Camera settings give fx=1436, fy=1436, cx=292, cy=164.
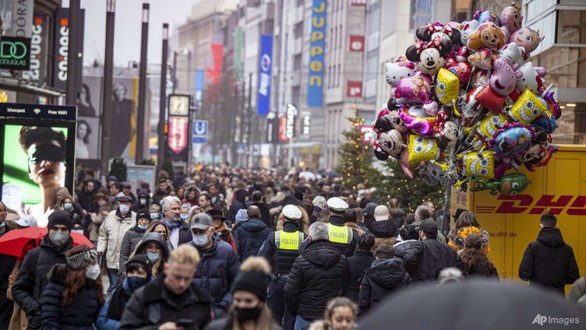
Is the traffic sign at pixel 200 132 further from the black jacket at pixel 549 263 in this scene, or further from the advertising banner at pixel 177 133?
the black jacket at pixel 549 263

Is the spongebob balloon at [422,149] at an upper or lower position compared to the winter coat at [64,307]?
upper

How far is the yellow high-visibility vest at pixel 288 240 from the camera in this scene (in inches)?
591

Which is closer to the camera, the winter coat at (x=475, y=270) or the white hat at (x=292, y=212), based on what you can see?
the winter coat at (x=475, y=270)

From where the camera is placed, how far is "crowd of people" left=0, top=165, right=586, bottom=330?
8.33 m

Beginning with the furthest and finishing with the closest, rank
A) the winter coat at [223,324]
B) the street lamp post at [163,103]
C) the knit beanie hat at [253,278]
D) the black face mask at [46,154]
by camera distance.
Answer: the street lamp post at [163,103]
the black face mask at [46,154]
the knit beanie hat at [253,278]
the winter coat at [223,324]

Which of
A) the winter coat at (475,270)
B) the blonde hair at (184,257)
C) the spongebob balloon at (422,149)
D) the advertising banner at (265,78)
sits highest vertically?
the advertising banner at (265,78)

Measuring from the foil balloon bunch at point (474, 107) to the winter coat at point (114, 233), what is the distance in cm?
362

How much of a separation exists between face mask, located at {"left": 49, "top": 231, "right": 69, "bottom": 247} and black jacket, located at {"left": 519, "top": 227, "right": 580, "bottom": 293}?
630cm

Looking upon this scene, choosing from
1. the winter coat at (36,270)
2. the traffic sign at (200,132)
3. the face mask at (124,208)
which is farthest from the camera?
the traffic sign at (200,132)

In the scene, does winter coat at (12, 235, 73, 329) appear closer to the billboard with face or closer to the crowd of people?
the crowd of people

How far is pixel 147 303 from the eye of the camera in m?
8.33

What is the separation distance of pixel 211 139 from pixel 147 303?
144802 mm

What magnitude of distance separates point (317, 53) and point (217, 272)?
98411mm

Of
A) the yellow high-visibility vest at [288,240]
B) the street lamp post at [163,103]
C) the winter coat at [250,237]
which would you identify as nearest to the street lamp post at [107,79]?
the street lamp post at [163,103]
